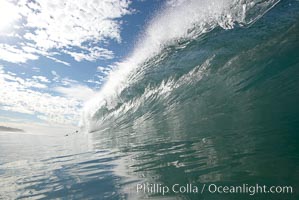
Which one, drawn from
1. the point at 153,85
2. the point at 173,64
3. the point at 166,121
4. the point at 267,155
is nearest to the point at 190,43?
the point at 173,64

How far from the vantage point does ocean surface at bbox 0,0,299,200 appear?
4484 mm

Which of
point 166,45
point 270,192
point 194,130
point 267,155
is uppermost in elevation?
point 166,45

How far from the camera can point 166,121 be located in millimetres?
13109

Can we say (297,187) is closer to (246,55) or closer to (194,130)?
(194,130)

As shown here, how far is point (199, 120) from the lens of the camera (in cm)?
1066

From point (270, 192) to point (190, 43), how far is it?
14.9m

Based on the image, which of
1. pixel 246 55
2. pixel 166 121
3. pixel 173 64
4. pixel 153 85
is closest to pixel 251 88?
pixel 246 55

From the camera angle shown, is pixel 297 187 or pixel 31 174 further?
pixel 31 174

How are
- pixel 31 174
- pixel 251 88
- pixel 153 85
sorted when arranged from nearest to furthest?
pixel 31 174, pixel 251 88, pixel 153 85

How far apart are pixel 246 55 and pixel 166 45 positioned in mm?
7047

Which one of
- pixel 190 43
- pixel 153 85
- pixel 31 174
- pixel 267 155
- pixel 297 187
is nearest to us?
pixel 297 187

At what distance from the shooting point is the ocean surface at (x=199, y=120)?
14.7 feet

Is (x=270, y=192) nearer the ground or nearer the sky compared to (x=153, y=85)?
nearer the ground

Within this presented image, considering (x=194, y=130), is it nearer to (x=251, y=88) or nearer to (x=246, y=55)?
(x=251, y=88)
